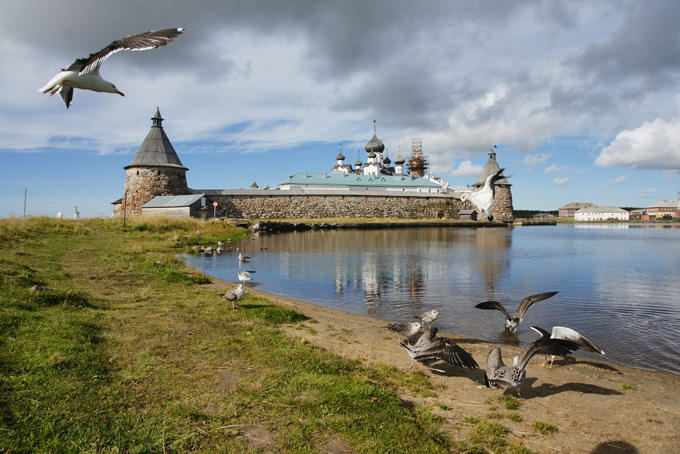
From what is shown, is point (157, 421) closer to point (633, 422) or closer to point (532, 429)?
point (532, 429)

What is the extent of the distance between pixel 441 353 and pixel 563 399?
4.13 feet

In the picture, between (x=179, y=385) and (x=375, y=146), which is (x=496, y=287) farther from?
(x=375, y=146)

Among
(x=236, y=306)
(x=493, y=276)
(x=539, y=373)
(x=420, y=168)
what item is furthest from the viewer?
(x=420, y=168)

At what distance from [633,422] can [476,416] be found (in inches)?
55.9

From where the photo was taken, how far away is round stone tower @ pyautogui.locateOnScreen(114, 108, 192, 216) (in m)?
36.7

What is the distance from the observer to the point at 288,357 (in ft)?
14.7

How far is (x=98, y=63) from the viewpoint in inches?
149

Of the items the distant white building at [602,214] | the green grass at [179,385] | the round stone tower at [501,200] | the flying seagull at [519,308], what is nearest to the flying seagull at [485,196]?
the flying seagull at [519,308]

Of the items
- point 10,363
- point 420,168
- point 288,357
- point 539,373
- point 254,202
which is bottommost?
point 539,373

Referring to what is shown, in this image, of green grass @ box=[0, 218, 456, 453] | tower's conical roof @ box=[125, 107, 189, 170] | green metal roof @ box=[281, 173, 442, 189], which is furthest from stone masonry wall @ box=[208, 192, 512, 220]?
green grass @ box=[0, 218, 456, 453]

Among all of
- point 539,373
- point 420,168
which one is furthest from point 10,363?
point 420,168

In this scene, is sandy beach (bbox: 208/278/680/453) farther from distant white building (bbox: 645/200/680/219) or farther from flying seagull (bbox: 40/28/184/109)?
distant white building (bbox: 645/200/680/219)

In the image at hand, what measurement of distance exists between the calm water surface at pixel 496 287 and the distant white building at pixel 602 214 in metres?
95.2

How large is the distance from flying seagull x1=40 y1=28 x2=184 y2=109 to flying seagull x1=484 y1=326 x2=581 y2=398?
14.5 feet
